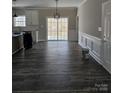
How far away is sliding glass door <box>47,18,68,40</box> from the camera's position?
18500 millimetres

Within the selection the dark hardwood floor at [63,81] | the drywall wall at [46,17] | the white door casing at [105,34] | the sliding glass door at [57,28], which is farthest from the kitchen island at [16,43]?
the sliding glass door at [57,28]

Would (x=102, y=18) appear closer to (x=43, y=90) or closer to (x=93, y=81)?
(x=93, y=81)

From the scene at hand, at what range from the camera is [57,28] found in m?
18.5

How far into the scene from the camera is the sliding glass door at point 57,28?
18500 mm

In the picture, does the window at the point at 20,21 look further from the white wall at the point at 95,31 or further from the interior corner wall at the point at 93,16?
the white wall at the point at 95,31

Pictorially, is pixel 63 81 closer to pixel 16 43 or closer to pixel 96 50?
pixel 96 50

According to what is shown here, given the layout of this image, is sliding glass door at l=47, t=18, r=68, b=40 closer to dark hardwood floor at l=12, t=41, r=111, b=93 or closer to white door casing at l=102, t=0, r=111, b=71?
white door casing at l=102, t=0, r=111, b=71

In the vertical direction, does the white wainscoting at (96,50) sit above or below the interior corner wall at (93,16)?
below

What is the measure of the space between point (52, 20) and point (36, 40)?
2.41m

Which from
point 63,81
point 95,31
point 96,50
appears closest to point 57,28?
point 95,31

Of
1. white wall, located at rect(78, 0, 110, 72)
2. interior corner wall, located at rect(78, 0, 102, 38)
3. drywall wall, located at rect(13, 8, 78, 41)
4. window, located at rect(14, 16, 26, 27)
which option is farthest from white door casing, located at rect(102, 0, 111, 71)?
window, located at rect(14, 16, 26, 27)

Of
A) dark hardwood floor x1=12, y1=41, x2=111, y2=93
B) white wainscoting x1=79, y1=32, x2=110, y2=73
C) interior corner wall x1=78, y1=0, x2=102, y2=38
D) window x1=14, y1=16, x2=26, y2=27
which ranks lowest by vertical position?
dark hardwood floor x1=12, y1=41, x2=111, y2=93
